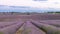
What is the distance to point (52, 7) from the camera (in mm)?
1226

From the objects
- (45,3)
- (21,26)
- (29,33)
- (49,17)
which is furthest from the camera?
(45,3)

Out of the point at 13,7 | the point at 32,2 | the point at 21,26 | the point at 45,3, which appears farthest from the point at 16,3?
the point at 21,26

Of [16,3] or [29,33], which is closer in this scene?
[29,33]

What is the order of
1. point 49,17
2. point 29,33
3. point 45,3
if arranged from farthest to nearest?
1. point 45,3
2. point 49,17
3. point 29,33

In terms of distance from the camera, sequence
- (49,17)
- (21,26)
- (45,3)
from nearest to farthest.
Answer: (21,26) < (49,17) < (45,3)

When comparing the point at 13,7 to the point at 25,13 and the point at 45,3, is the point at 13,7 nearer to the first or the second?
the point at 25,13

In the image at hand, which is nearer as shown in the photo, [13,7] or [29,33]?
[29,33]

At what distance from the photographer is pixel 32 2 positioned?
1226 mm

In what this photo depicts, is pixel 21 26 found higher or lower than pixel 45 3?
lower

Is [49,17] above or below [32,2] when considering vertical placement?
below

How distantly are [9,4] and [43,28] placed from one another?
611 mm

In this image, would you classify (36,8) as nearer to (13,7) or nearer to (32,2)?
(32,2)

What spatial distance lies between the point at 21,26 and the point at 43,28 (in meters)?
0.20

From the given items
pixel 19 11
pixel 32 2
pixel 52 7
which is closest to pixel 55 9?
pixel 52 7
